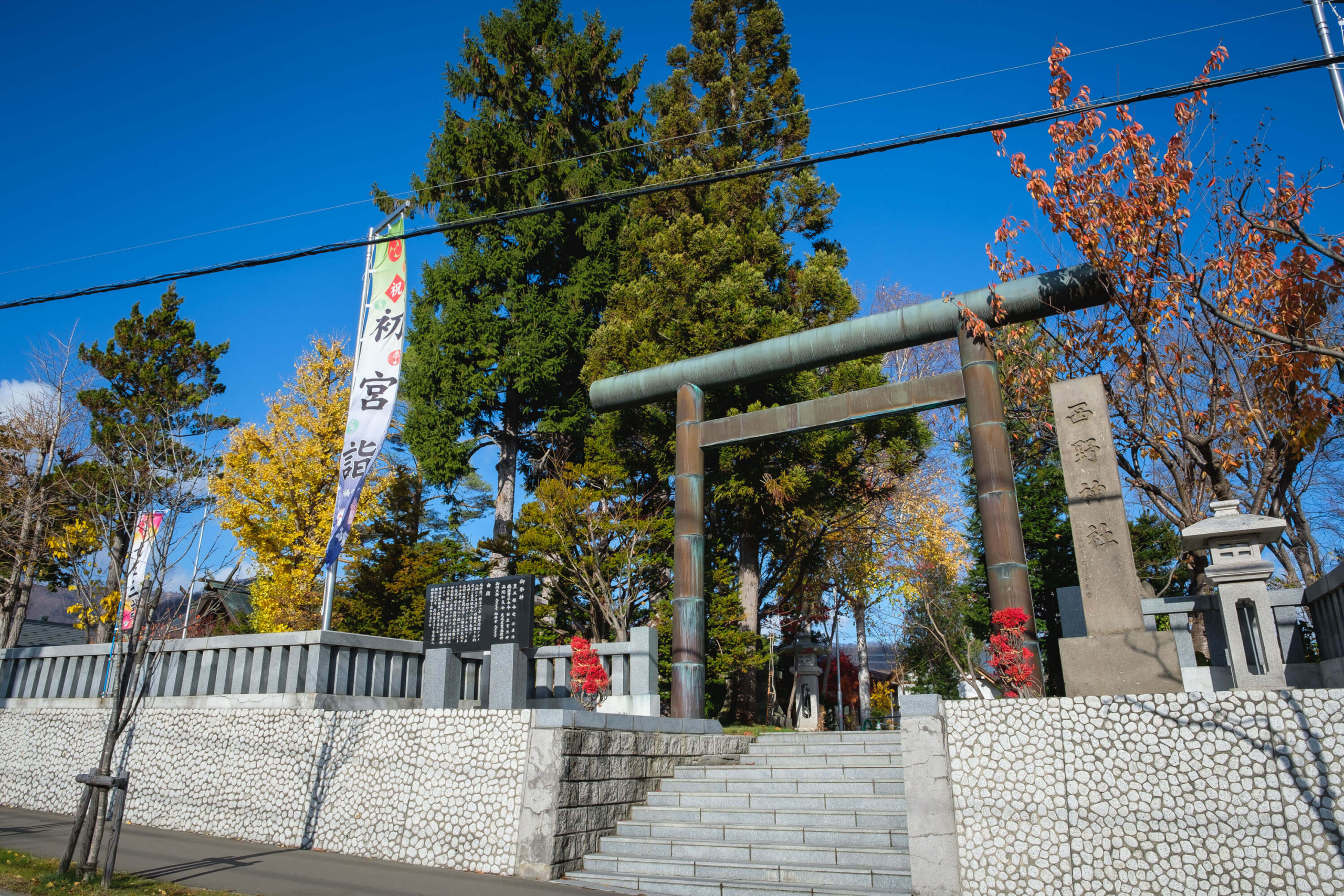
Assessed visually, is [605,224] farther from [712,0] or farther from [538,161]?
[712,0]

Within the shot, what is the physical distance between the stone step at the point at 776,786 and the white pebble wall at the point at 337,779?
201 cm

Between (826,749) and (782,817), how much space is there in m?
1.52

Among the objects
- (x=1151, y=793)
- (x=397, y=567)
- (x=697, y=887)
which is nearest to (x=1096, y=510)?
(x=1151, y=793)

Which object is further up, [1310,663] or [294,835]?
[1310,663]

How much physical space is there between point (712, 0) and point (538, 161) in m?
5.57

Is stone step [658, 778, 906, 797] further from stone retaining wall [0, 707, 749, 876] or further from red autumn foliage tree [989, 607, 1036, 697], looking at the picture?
red autumn foliage tree [989, 607, 1036, 697]

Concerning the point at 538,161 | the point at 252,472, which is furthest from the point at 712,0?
the point at 252,472

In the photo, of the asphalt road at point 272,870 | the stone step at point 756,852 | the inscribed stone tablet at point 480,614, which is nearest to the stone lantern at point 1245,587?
the stone step at point 756,852

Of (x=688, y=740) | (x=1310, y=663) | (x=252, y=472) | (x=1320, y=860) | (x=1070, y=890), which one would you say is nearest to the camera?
(x=1320, y=860)

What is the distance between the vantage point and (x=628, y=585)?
13.9 meters

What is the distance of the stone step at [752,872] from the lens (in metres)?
5.73

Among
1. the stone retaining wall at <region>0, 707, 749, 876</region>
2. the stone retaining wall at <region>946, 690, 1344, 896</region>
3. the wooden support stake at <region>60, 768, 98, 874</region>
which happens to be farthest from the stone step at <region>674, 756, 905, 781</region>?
the wooden support stake at <region>60, 768, 98, 874</region>

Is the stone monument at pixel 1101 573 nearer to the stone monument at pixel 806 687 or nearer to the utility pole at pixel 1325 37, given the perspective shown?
the utility pole at pixel 1325 37

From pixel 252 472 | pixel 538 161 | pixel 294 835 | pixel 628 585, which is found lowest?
pixel 294 835
